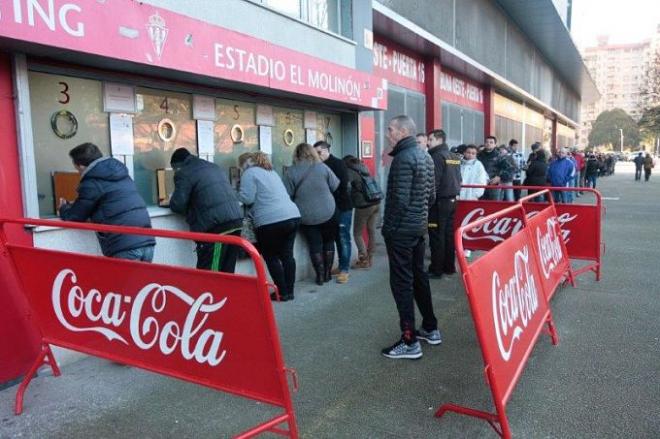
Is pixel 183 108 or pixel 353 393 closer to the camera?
pixel 353 393

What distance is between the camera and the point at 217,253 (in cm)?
502

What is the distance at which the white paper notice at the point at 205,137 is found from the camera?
18.8 feet

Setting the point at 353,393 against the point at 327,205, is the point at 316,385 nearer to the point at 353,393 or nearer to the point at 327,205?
the point at 353,393

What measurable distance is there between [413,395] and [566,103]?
1387 inches

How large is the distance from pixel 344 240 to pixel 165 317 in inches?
164

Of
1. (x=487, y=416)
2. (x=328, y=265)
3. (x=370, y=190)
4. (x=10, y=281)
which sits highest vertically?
(x=370, y=190)

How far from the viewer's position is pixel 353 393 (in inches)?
141

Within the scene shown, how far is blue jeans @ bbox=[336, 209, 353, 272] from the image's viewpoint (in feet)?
22.0

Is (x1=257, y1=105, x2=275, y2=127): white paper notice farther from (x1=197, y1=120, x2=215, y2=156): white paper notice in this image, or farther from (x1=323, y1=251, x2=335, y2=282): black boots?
(x1=323, y1=251, x2=335, y2=282): black boots

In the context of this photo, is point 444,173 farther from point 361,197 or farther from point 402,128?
point 402,128

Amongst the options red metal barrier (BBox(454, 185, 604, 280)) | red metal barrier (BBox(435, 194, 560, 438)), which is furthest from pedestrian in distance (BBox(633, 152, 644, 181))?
red metal barrier (BBox(435, 194, 560, 438))

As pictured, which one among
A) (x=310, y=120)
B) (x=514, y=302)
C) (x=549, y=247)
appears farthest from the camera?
(x=310, y=120)

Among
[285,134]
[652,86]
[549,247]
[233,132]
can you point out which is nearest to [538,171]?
[285,134]

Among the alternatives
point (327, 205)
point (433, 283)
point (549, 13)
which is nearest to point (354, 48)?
point (327, 205)
